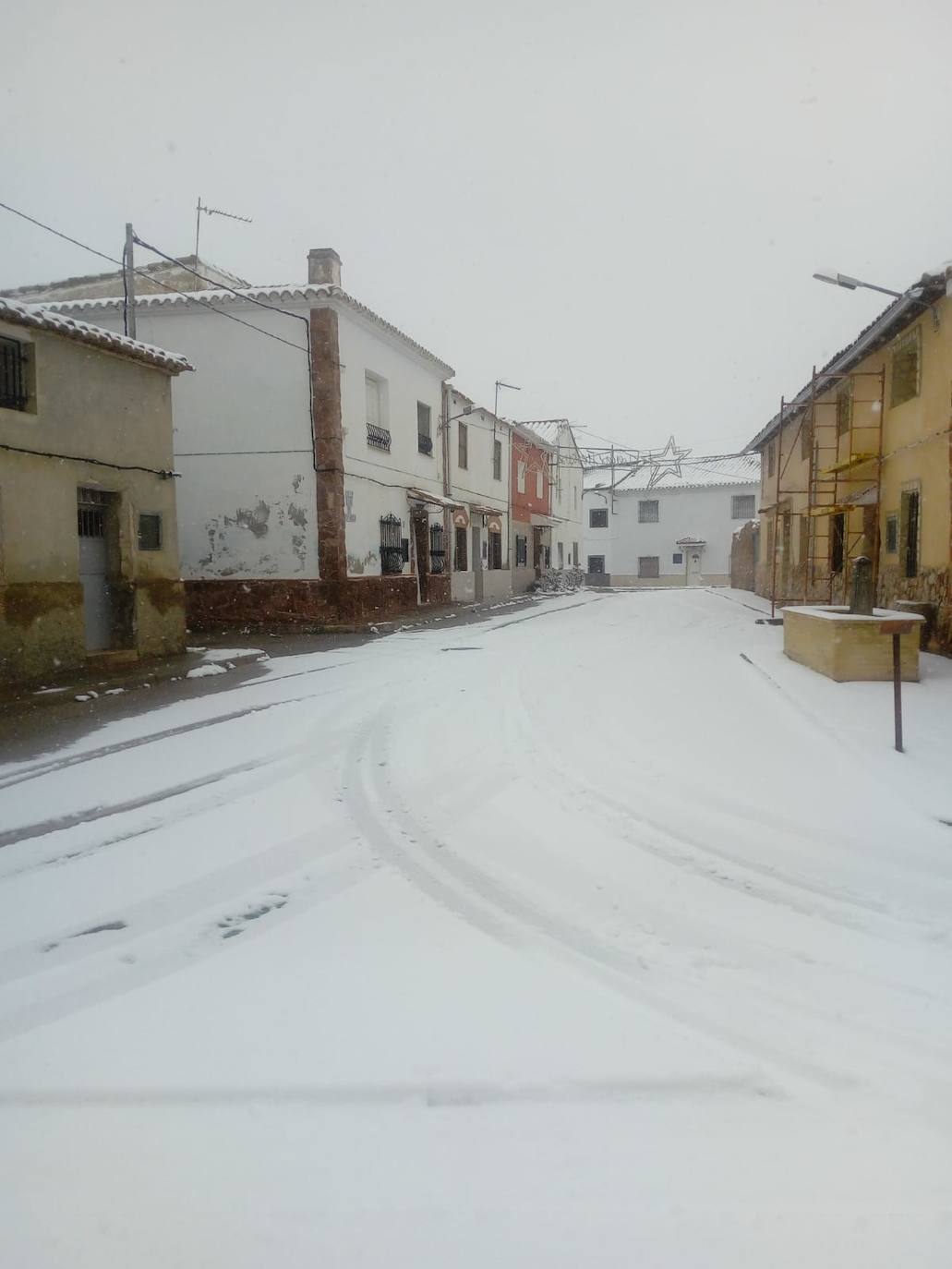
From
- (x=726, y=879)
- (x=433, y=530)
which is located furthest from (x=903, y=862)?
(x=433, y=530)

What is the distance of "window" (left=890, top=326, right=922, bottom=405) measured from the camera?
11.9 meters

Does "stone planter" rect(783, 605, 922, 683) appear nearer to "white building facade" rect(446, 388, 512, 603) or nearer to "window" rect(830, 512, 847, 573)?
"window" rect(830, 512, 847, 573)

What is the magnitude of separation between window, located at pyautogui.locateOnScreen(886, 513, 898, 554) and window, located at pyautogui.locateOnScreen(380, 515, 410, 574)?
33.6ft

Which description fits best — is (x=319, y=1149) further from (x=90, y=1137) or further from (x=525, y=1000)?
(x=525, y=1000)

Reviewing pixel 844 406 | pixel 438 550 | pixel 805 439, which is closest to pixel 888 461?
pixel 844 406

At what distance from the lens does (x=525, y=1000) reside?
2559 mm

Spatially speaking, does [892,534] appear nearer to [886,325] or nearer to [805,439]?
[886,325]

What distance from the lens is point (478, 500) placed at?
84.4 feet

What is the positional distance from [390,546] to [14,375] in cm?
943

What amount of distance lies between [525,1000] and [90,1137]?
129 cm

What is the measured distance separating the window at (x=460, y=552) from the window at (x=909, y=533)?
1329 centimetres

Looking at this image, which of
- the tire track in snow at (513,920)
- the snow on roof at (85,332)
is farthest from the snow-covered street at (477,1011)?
the snow on roof at (85,332)

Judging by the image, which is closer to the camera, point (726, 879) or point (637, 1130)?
point (637, 1130)

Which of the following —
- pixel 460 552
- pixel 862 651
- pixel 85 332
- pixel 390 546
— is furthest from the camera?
pixel 460 552
